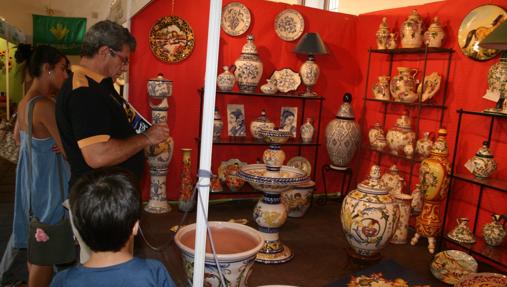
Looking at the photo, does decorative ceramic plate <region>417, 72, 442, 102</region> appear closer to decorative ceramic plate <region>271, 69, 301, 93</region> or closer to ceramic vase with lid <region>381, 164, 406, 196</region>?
ceramic vase with lid <region>381, 164, 406, 196</region>

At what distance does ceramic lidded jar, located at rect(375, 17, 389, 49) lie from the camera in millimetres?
3796

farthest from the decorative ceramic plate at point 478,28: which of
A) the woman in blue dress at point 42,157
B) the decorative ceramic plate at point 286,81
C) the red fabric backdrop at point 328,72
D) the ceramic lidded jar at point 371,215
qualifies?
the woman in blue dress at point 42,157

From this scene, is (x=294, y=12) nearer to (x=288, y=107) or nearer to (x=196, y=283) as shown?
(x=288, y=107)

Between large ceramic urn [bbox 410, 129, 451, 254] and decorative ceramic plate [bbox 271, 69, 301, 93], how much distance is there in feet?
4.74

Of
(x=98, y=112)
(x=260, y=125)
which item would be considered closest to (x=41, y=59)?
(x=98, y=112)

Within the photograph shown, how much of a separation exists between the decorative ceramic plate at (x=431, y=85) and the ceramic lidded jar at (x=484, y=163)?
69 centimetres

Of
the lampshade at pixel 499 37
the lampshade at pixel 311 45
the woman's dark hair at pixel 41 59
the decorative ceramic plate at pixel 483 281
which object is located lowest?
the decorative ceramic plate at pixel 483 281

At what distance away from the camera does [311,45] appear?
3910 mm

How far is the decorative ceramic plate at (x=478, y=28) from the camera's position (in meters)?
2.98

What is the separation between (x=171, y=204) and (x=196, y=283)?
290cm

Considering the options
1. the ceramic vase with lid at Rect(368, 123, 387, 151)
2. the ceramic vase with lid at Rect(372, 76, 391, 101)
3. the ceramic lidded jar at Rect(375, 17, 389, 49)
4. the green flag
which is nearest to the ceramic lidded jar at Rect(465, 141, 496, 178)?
the ceramic vase with lid at Rect(368, 123, 387, 151)

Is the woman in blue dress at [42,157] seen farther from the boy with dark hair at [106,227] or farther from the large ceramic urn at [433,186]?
the large ceramic urn at [433,186]

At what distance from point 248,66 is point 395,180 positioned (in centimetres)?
164

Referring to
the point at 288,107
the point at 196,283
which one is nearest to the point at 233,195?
the point at 288,107
